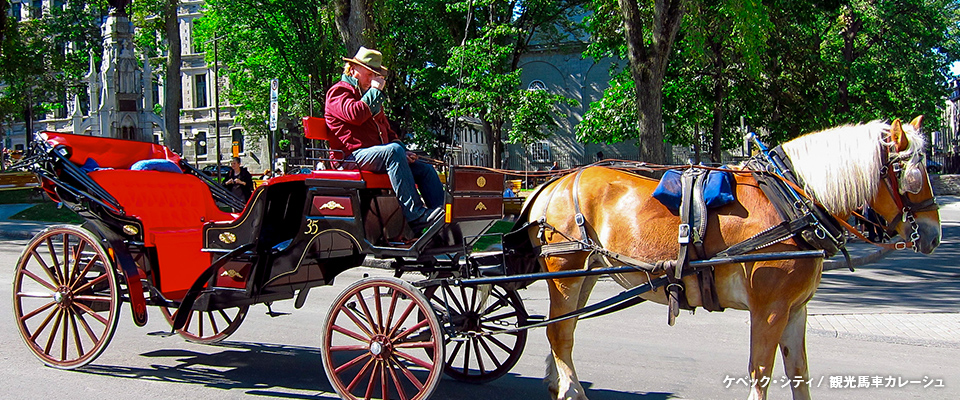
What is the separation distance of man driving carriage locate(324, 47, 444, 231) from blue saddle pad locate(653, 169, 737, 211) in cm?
158

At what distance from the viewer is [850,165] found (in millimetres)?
4484

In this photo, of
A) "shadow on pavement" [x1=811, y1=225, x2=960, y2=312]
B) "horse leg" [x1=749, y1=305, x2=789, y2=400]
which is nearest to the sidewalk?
"shadow on pavement" [x1=811, y1=225, x2=960, y2=312]

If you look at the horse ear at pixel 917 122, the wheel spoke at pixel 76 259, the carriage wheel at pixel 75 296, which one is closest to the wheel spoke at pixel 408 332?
the carriage wheel at pixel 75 296

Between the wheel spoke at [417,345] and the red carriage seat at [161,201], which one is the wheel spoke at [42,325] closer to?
the red carriage seat at [161,201]

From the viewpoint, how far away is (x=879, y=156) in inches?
176

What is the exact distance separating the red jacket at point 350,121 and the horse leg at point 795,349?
3176mm

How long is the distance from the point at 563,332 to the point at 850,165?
83.4 inches

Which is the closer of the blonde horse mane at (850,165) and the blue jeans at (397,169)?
the blonde horse mane at (850,165)

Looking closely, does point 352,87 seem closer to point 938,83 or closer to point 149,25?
point 149,25

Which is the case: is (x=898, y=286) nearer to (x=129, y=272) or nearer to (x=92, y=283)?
(x=129, y=272)

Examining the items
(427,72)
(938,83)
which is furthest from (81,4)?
(938,83)

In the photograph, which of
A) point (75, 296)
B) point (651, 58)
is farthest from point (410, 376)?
point (651, 58)

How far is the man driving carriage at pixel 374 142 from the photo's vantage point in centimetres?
535

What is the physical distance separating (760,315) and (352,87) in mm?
3276
